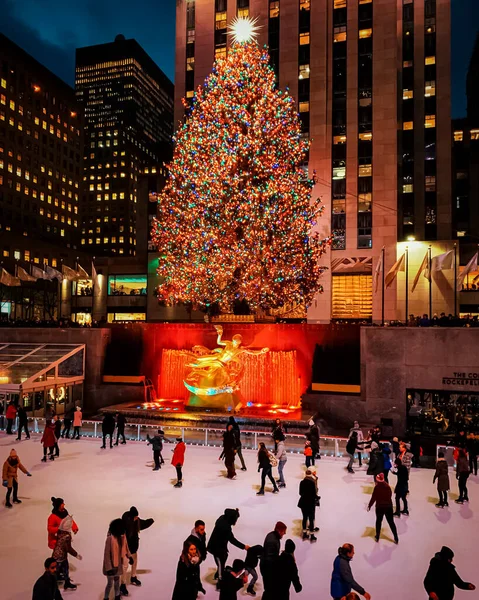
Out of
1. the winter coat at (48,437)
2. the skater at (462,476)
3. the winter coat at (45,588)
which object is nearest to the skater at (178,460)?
the winter coat at (48,437)

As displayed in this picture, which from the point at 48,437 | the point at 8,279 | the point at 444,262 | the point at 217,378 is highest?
the point at 444,262

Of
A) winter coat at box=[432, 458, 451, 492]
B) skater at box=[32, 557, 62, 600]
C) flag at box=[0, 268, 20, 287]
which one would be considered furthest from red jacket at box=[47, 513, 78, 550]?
flag at box=[0, 268, 20, 287]

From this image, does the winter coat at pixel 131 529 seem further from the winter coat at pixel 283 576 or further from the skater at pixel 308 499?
the skater at pixel 308 499

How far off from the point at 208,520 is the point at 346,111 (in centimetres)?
A: 3987

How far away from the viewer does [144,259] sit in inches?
2127

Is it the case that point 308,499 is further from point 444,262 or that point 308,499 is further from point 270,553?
point 444,262

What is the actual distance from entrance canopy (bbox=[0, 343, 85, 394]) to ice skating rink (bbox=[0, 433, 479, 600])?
22.2 ft

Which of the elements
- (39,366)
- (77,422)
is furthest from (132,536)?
(39,366)

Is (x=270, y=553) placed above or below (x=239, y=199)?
below

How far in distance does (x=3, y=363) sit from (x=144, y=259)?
29205mm

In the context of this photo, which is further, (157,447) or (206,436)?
(206,436)

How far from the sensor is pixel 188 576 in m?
6.37

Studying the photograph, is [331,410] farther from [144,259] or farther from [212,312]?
[144,259]

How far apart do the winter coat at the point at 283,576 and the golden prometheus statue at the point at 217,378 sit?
54.0 ft
